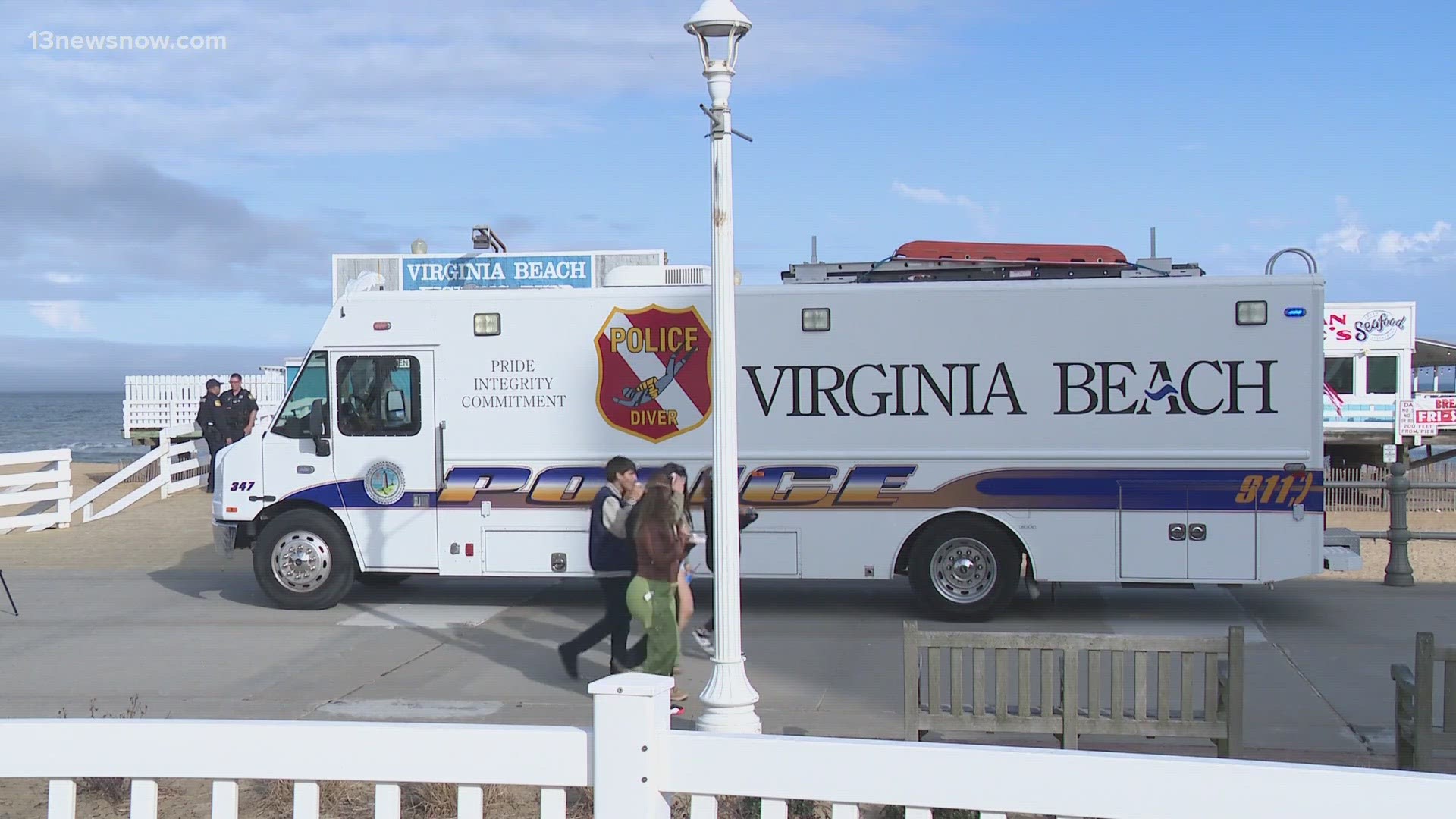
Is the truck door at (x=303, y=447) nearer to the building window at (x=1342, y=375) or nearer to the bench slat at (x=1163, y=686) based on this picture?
the bench slat at (x=1163, y=686)

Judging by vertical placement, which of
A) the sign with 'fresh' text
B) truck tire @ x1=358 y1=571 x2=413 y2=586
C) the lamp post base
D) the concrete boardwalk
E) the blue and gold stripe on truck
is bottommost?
the concrete boardwalk

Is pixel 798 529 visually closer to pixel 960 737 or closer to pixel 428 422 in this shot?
pixel 428 422

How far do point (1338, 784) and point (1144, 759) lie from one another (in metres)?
0.42

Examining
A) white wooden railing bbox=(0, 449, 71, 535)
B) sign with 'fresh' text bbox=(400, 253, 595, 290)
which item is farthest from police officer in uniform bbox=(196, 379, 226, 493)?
sign with 'fresh' text bbox=(400, 253, 595, 290)

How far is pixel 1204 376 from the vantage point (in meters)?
10.6

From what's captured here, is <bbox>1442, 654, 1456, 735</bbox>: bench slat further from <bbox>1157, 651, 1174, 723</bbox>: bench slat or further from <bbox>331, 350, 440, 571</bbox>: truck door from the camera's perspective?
<bbox>331, 350, 440, 571</bbox>: truck door

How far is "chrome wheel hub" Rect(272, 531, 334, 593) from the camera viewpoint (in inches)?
462

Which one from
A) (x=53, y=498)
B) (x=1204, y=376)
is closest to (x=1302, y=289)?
(x=1204, y=376)

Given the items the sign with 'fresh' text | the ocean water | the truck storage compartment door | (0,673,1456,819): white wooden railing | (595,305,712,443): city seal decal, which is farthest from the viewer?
the ocean water

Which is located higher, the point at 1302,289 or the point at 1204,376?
the point at 1302,289

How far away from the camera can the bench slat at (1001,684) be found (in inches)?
250

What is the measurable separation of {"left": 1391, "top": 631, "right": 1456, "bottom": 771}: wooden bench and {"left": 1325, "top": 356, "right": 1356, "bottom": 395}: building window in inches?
957

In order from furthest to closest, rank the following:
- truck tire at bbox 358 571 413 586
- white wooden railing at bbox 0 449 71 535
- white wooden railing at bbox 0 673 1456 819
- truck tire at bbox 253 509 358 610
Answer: white wooden railing at bbox 0 449 71 535 < truck tire at bbox 358 571 413 586 < truck tire at bbox 253 509 358 610 < white wooden railing at bbox 0 673 1456 819

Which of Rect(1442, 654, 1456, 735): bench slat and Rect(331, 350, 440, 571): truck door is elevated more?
Rect(331, 350, 440, 571): truck door
